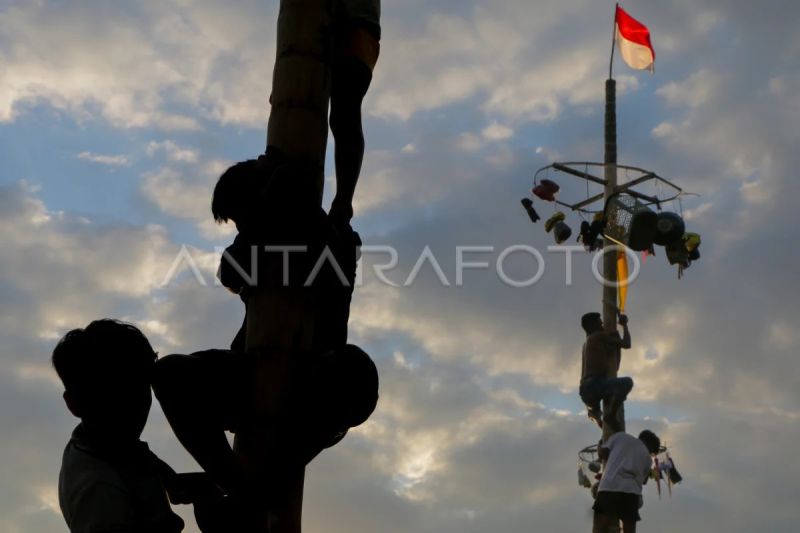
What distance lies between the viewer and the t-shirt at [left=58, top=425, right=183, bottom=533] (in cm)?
220

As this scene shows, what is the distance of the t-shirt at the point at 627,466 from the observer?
10914 millimetres

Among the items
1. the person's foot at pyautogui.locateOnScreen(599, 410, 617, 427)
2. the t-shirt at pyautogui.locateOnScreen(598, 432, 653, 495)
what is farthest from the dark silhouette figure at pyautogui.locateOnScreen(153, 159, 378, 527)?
the person's foot at pyautogui.locateOnScreen(599, 410, 617, 427)

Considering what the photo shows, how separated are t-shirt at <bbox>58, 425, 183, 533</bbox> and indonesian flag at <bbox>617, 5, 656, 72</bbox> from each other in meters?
16.4

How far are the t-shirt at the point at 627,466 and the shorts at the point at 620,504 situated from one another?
5 centimetres

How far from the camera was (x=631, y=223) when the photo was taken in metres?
13.2

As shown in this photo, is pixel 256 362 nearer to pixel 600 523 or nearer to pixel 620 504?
pixel 620 504

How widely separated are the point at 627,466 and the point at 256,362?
9.12 m

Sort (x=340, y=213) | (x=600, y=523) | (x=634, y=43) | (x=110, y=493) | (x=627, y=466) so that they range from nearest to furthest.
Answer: (x=110, y=493)
(x=340, y=213)
(x=627, y=466)
(x=600, y=523)
(x=634, y=43)

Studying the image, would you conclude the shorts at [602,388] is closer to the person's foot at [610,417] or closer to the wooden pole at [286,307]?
the person's foot at [610,417]

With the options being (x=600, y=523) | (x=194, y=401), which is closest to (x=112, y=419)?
(x=194, y=401)

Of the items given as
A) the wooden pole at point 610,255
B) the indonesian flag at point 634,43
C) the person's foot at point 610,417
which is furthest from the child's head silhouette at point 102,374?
the indonesian flag at point 634,43

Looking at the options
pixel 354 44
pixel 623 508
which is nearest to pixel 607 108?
pixel 623 508

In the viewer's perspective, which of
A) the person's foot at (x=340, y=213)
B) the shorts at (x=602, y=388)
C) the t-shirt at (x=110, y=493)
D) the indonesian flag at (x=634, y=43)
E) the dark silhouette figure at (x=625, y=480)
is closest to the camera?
the t-shirt at (x=110, y=493)

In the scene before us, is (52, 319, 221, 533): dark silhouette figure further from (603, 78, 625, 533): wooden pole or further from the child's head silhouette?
(603, 78, 625, 533): wooden pole
